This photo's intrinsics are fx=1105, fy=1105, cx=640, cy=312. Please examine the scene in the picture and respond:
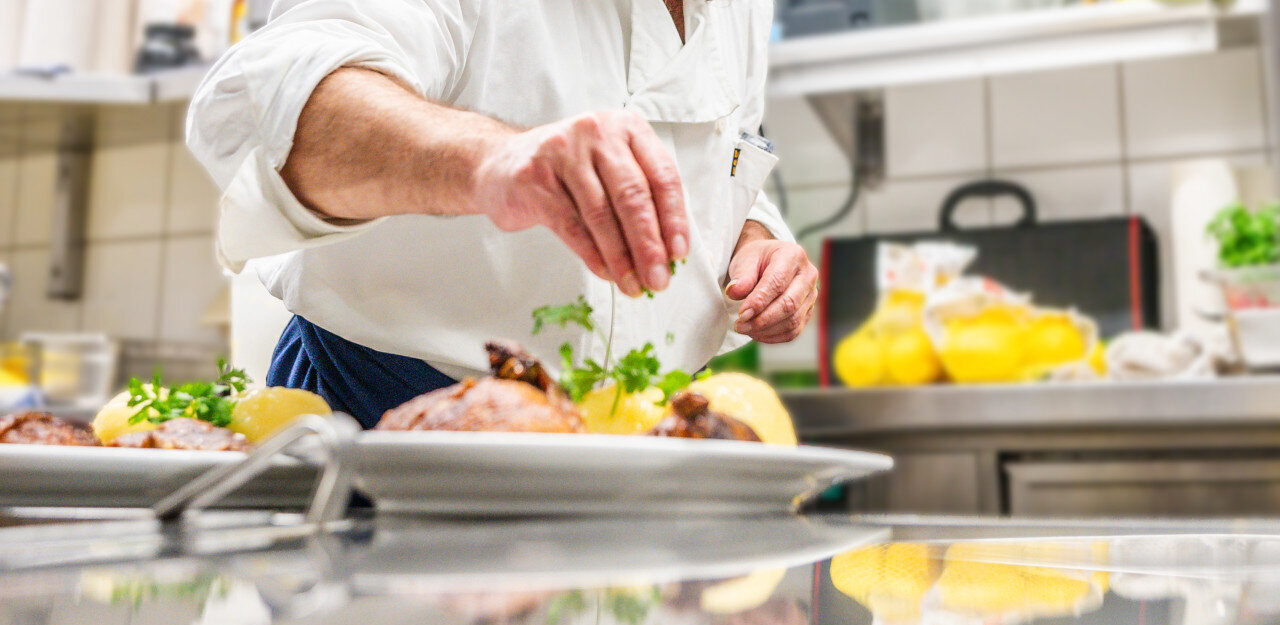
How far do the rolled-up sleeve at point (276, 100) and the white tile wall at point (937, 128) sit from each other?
168cm

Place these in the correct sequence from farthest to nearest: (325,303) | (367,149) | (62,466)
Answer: (325,303) < (367,149) < (62,466)

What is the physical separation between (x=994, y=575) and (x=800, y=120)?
6.76ft

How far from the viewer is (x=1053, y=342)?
1.75 m

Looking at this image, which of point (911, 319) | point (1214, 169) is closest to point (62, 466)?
point (911, 319)

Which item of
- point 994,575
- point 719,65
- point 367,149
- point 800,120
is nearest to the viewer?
point 994,575

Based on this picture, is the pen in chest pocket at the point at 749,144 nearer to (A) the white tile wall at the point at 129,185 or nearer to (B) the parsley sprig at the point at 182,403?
(B) the parsley sprig at the point at 182,403

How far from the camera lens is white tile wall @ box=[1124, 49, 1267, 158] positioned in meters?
2.01

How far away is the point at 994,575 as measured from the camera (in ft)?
1.00

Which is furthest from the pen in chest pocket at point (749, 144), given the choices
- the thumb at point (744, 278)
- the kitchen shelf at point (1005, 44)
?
the kitchen shelf at point (1005, 44)

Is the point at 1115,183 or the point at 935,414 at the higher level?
the point at 1115,183

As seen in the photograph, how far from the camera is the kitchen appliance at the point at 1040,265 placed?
1924mm

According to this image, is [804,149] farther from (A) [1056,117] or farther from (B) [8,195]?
(B) [8,195]

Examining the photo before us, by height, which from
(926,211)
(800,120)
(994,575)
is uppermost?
(800,120)

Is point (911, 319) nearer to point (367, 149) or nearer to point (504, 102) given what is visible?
point (504, 102)
